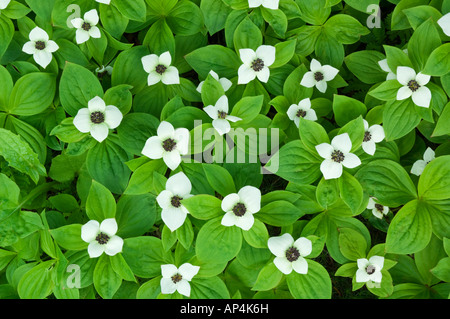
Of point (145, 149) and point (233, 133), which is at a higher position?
point (233, 133)

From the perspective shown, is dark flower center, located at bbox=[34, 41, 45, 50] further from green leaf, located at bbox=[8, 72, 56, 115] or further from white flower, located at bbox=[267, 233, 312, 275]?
white flower, located at bbox=[267, 233, 312, 275]

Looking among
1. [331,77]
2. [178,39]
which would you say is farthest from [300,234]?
[178,39]

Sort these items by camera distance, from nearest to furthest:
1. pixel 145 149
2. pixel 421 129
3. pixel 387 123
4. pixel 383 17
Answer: pixel 145 149
pixel 387 123
pixel 421 129
pixel 383 17

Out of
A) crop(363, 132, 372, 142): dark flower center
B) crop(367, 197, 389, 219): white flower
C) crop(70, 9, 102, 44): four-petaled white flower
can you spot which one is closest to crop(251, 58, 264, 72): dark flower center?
crop(363, 132, 372, 142): dark flower center

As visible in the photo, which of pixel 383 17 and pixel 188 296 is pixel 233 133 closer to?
pixel 188 296

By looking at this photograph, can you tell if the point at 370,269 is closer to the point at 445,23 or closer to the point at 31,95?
the point at 445,23

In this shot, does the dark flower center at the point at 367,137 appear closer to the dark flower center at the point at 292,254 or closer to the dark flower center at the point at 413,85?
the dark flower center at the point at 413,85
